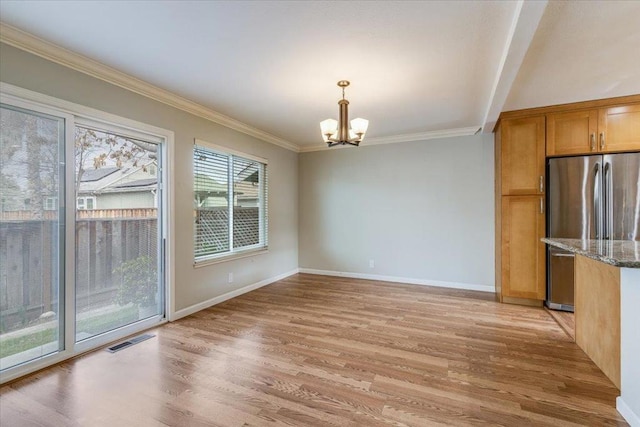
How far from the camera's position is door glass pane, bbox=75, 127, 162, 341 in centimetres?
255

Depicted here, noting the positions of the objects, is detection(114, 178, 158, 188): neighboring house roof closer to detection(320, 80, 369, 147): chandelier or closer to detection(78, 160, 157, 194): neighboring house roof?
detection(78, 160, 157, 194): neighboring house roof

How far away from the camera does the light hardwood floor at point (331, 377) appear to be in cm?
174

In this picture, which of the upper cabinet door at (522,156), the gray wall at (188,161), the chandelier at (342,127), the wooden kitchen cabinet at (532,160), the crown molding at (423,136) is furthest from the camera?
the crown molding at (423,136)

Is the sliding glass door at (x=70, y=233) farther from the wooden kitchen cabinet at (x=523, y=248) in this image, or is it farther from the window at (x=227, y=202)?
the wooden kitchen cabinet at (x=523, y=248)

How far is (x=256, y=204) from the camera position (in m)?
4.77

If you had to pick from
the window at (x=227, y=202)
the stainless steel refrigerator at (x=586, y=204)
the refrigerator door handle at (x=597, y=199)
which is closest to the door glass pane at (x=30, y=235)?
the window at (x=227, y=202)

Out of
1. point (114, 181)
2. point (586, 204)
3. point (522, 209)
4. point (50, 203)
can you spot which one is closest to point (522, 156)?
point (522, 209)

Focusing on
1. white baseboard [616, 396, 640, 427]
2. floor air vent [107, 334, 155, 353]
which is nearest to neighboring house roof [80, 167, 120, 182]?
floor air vent [107, 334, 155, 353]

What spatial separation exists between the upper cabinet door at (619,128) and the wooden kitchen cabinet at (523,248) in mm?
862

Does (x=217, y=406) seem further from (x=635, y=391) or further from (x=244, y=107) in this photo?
(x=244, y=107)

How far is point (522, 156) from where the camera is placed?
3.66m

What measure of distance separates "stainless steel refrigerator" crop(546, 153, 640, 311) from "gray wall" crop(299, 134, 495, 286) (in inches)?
35.2

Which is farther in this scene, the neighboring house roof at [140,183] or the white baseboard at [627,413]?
the neighboring house roof at [140,183]

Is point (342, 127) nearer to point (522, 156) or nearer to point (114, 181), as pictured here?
point (114, 181)
